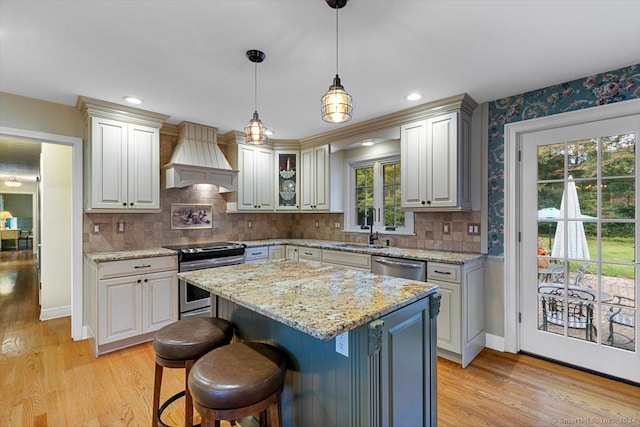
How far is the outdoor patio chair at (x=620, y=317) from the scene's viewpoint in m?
2.37

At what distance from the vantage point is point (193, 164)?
3639 millimetres

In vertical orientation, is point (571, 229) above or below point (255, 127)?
below

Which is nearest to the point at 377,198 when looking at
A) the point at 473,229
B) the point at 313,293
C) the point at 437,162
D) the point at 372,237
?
the point at 372,237

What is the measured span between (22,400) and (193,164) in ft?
8.21

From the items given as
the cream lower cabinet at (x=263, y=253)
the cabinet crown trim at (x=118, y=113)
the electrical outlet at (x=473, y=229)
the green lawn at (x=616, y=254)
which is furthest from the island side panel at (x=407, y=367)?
the cabinet crown trim at (x=118, y=113)

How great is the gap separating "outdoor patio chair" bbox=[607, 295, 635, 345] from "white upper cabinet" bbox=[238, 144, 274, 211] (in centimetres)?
386

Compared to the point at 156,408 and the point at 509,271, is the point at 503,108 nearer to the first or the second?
the point at 509,271

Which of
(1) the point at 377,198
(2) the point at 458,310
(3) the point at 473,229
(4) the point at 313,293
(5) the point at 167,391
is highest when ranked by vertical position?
(1) the point at 377,198

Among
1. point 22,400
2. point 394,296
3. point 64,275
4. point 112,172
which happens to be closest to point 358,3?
point 394,296

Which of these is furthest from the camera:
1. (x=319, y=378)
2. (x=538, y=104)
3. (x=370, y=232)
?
(x=370, y=232)

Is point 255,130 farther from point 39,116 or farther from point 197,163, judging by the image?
point 39,116

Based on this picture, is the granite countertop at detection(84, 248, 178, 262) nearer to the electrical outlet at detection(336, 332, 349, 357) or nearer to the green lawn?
the electrical outlet at detection(336, 332, 349, 357)

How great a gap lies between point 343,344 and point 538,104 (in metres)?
2.85

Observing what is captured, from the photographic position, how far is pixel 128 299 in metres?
2.99
